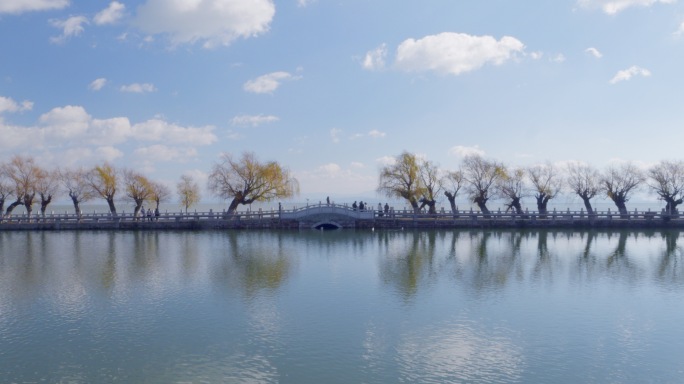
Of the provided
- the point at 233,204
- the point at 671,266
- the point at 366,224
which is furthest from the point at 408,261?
the point at 233,204

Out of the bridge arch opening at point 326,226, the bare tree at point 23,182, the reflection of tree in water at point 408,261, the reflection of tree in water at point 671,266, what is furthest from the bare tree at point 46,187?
the reflection of tree in water at point 671,266

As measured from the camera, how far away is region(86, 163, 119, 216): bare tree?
47812mm

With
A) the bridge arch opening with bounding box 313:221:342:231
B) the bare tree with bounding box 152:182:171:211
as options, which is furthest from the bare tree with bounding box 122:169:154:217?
the bridge arch opening with bounding box 313:221:342:231

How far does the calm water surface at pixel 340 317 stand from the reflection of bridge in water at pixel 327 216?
1400 centimetres

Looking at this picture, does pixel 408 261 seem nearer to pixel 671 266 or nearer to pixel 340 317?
pixel 340 317

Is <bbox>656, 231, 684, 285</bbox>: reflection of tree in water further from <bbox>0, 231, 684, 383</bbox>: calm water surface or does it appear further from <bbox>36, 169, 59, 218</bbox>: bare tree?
<bbox>36, 169, 59, 218</bbox>: bare tree

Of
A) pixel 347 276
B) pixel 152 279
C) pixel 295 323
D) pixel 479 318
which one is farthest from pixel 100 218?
pixel 479 318

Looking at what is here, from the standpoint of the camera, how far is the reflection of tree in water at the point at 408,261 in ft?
66.4

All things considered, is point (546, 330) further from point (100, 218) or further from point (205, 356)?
→ point (100, 218)

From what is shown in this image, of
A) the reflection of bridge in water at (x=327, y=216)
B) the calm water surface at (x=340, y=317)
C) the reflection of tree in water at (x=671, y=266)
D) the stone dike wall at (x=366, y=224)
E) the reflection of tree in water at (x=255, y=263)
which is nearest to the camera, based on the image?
the calm water surface at (x=340, y=317)

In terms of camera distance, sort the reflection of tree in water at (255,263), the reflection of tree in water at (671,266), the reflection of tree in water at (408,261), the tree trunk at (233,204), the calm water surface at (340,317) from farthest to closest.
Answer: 1. the tree trunk at (233,204)
2. the reflection of tree in water at (671,266)
3. the reflection of tree in water at (408,261)
4. the reflection of tree in water at (255,263)
5. the calm water surface at (340,317)

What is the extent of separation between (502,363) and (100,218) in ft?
133

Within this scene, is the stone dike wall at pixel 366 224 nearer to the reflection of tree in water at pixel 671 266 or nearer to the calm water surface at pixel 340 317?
the reflection of tree in water at pixel 671 266

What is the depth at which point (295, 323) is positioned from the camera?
14.3 meters
